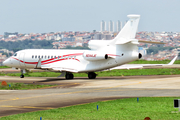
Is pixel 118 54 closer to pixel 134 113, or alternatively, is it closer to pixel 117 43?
Answer: pixel 117 43

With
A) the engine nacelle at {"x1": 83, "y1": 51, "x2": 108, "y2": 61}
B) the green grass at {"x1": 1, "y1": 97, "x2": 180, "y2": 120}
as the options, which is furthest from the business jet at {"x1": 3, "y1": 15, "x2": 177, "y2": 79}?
the green grass at {"x1": 1, "y1": 97, "x2": 180, "y2": 120}

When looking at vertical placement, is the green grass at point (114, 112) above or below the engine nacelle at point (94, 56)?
below

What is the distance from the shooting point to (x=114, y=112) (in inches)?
854

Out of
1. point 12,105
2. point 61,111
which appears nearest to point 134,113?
point 61,111

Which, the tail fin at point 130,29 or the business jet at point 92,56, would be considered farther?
the business jet at point 92,56

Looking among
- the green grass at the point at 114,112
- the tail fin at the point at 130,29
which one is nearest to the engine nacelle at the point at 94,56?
the tail fin at the point at 130,29

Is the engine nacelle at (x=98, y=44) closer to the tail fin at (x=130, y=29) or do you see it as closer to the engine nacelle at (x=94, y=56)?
the engine nacelle at (x=94, y=56)

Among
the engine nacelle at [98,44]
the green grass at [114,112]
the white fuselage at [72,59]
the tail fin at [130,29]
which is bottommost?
the green grass at [114,112]

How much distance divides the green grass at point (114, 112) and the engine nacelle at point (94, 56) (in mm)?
21298

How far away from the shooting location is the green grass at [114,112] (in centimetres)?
2003

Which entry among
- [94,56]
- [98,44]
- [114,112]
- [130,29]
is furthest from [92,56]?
[114,112]

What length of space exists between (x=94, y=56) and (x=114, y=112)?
86.8ft

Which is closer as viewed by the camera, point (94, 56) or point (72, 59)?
point (94, 56)

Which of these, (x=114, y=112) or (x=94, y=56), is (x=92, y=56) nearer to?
(x=94, y=56)
